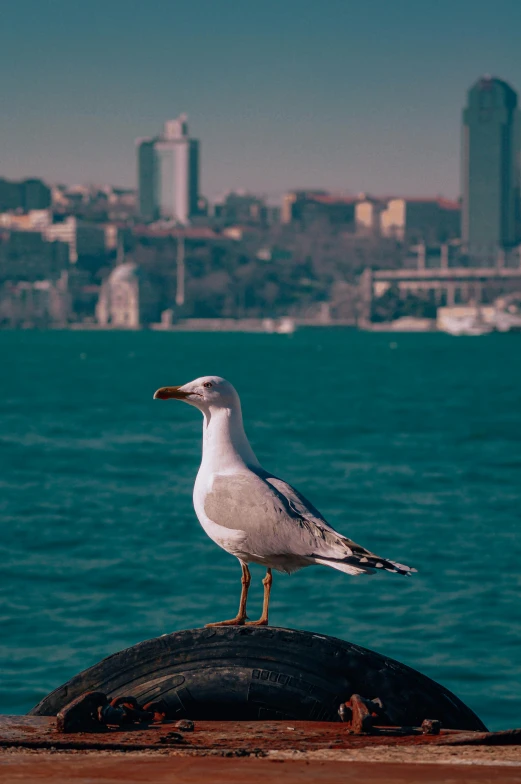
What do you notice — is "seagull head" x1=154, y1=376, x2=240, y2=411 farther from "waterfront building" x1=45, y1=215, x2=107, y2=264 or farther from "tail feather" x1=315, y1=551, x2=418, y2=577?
"waterfront building" x1=45, y1=215, x2=107, y2=264

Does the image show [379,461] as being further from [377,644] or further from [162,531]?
[377,644]

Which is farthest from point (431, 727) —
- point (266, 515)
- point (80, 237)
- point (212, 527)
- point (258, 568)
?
point (80, 237)

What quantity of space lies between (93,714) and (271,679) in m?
0.43

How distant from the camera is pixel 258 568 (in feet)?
34.3

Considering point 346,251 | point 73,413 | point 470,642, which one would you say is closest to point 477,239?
point 346,251

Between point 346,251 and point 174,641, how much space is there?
570 ft

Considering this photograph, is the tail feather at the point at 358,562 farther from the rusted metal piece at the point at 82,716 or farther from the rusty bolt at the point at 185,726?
the rusted metal piece at the point at 82,716

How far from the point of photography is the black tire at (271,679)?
326 centimetres

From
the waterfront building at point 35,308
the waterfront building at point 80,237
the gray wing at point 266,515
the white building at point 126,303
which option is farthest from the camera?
the waterfront building at point 80,237

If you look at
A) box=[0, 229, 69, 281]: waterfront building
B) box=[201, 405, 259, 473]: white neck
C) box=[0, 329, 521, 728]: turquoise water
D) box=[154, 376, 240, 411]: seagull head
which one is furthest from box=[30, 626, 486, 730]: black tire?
box=[0, 229, 69, 281]: waterfront building

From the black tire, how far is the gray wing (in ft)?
0.70

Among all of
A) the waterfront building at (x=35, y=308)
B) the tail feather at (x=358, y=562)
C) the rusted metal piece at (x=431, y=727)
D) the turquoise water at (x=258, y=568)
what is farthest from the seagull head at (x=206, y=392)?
the waterfront building at (x=35, y=308)

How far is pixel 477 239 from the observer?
196250 mm

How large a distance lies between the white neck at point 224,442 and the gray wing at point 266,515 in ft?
0.11
